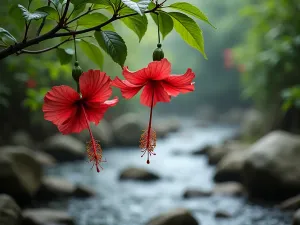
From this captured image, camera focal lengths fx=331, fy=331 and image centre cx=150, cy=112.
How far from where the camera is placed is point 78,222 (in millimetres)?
3141

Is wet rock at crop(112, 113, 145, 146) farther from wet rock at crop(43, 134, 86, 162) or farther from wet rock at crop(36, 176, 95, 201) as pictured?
wet rock at crop(36, 176, 95, 201)

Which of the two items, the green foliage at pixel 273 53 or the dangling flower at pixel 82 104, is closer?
the dangling flower at pixel 82 104

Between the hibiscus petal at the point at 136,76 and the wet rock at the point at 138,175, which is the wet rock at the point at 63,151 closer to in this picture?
the wet rock at the point at 138,175

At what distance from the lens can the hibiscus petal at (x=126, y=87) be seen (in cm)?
66

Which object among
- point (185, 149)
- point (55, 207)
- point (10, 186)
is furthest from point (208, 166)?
point (10, 186)

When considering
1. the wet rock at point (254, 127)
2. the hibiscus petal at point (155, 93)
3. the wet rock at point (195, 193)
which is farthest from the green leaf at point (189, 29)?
the wet rock at point (254, 127)

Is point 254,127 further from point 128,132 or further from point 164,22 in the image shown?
point 164,22

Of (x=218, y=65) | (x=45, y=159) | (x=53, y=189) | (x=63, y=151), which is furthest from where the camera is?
(x=218, y=65)

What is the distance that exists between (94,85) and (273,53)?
4.00m

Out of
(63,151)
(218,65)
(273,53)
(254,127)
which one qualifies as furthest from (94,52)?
(218,65)

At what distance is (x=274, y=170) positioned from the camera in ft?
Result: 11.3

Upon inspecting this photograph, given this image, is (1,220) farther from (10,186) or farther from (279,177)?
(279,177)

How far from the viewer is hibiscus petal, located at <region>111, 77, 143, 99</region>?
66 centimetres

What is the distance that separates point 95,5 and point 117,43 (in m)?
0.11
